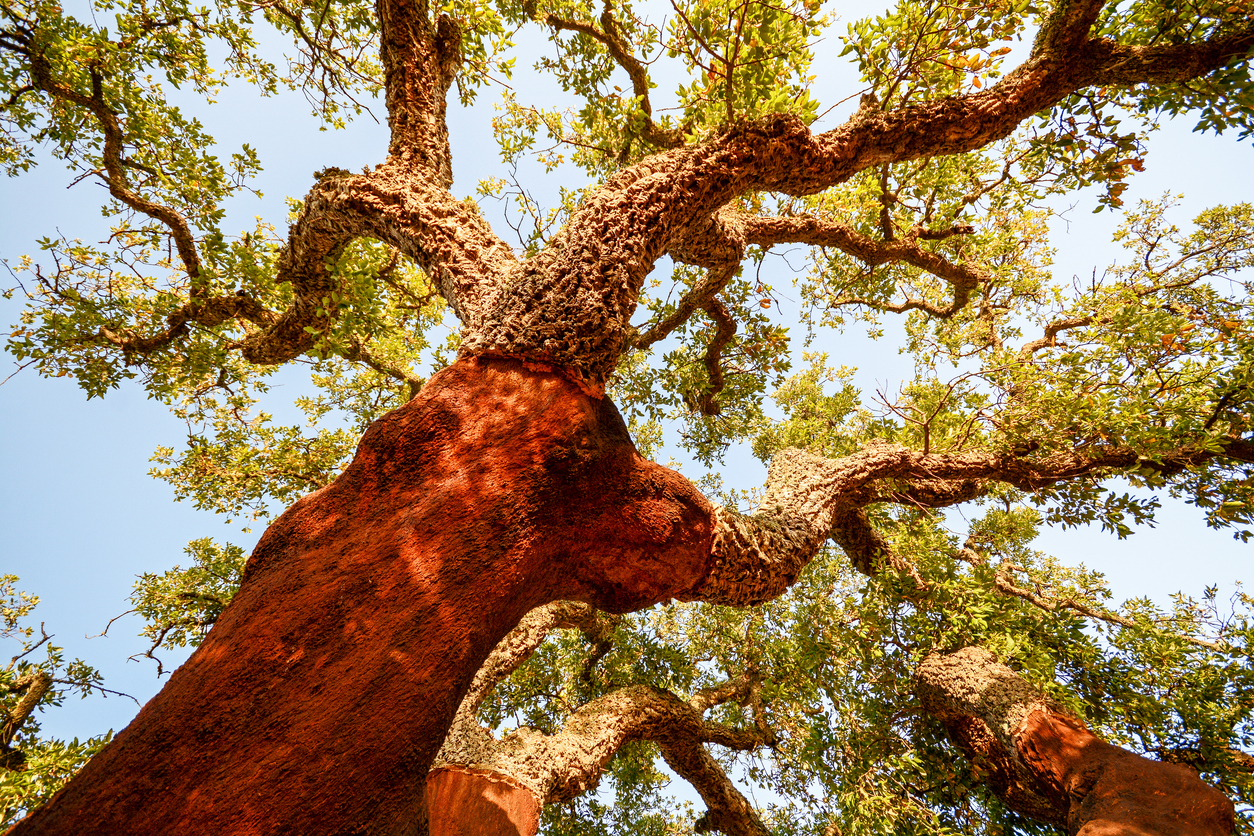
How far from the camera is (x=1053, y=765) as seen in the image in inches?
138

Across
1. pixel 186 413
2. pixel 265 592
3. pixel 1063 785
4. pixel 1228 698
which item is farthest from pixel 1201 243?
pixel 186 413

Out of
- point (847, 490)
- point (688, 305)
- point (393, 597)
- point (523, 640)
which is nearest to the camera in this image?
point (393, 597)

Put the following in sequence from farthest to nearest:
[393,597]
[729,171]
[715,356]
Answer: [715,356] → [729,171] → [393,597]

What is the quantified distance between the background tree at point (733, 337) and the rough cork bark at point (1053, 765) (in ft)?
0.65

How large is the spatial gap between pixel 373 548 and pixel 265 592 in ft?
1.32

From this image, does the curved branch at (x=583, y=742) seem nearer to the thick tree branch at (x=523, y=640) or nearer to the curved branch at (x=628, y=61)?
the thick tree branch at (x=523, y=640)

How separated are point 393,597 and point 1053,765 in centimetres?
485

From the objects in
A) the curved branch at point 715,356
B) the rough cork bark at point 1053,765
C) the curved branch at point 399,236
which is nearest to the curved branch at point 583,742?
the rough cork bark at point 1053,765

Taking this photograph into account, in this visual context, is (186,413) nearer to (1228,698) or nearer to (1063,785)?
(1063,785)

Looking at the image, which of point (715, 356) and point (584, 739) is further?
point (715, 356)

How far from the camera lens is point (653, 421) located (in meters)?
8.36

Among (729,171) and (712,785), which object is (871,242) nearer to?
(729,171)

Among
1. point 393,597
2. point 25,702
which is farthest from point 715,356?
point 25,702

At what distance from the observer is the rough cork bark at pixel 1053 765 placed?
9.43ft
